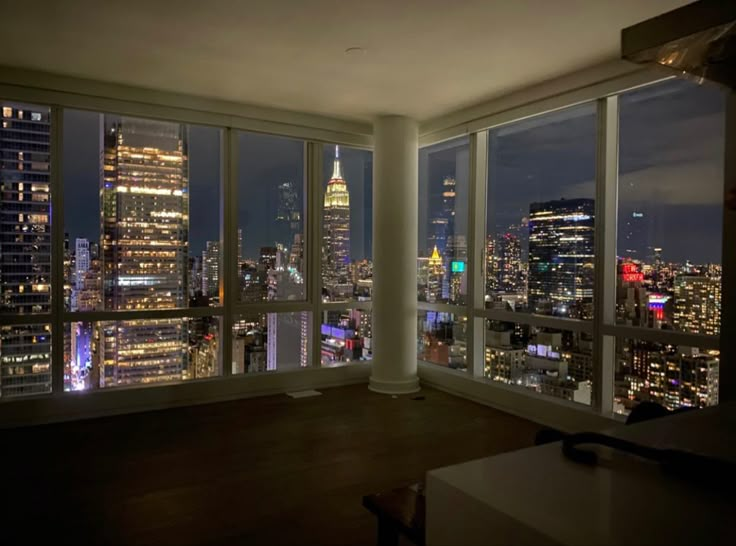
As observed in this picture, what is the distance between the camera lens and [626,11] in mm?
2986

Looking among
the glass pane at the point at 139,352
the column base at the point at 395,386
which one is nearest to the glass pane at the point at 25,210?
the glass pane at the point at 139,352

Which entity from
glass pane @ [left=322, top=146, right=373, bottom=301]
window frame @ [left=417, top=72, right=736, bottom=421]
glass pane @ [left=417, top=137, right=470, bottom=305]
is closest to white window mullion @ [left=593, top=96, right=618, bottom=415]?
window frame @ [left=417, top=72, right=736, bottom=421]

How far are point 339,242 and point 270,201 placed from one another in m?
0.92

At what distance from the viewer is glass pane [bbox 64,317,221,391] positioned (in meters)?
4.57

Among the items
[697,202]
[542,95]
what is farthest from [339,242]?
[697,202]

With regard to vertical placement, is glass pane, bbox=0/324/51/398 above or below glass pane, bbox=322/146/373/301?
below

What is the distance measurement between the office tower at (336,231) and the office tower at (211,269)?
Result: 118cm

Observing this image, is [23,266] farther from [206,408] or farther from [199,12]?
[199,12]

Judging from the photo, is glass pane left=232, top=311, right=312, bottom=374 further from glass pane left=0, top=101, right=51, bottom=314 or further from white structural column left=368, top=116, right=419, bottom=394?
glass pane left=0, top=101, right=51, bottom=314

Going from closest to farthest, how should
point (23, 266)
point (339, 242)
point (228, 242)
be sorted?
point (23, 266) < point (228, 242) < point (339, 242)

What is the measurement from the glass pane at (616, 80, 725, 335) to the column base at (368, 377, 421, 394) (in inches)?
89.7

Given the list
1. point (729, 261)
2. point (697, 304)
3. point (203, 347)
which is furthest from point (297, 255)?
point (729, 261)

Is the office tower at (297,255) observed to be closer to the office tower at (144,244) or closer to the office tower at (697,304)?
the office tower at (144,244)

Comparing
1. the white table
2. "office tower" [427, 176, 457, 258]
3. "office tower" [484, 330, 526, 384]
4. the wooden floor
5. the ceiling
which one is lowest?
the wooden floor
